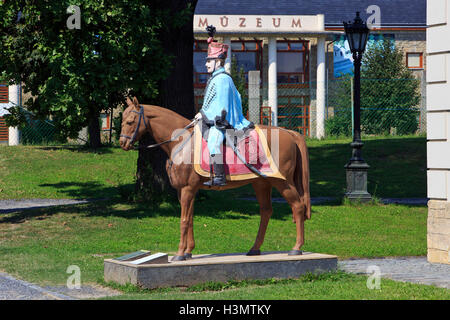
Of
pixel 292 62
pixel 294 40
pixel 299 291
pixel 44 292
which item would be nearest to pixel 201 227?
pixel 44 292

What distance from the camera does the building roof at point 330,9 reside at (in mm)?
A: 51062

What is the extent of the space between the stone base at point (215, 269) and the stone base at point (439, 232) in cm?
265

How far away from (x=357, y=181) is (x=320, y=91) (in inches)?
899

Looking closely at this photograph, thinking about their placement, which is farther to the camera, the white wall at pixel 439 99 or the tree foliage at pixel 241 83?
the tree foliage at pixel 241 83

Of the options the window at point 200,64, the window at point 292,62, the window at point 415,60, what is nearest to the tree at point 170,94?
the window at point 200,64

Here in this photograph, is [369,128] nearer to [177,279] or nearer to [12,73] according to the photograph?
[12,73]

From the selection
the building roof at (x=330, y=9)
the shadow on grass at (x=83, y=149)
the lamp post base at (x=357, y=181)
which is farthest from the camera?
the building roof at (x=330, y=9)

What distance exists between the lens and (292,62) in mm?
51281

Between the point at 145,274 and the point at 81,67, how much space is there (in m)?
7.90

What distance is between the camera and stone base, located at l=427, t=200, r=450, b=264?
507 inches

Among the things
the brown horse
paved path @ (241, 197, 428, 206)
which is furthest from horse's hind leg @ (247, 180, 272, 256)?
paved path @ (241, 197, 428, 206)

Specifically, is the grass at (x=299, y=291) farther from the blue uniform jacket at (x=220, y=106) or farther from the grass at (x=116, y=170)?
the grass at (x=116, y=170)

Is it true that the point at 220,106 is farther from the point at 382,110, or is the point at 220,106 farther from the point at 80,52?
the point at 382,110

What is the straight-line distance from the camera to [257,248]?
11641 mm
